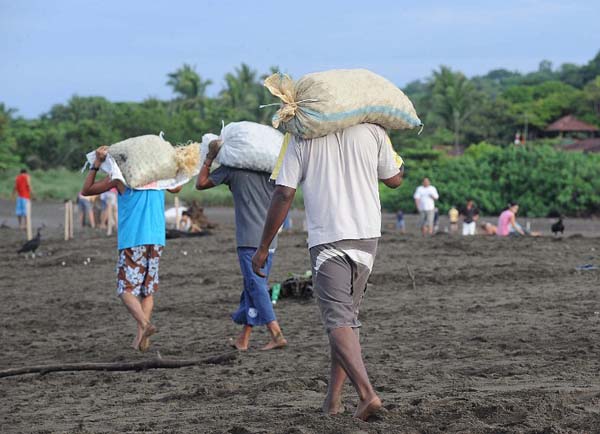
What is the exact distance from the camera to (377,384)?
685 centimetres

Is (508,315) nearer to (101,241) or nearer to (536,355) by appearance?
(536,355)

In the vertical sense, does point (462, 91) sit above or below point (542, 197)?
above

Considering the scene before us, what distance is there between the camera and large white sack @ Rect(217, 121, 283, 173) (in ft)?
29.1

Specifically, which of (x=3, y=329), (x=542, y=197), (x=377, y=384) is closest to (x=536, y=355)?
(x=377, y=384)

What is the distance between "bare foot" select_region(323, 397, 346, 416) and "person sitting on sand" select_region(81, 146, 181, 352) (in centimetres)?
379

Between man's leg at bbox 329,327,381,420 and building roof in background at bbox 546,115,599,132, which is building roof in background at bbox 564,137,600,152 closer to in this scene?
building roof in background at bbox 546,115,599,132

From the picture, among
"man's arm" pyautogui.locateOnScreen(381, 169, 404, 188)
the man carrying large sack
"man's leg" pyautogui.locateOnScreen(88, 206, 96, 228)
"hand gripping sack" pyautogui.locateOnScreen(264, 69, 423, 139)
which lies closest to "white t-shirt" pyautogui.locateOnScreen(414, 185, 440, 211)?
"man's leg" pyautogui.locateOnScreen(88, 206, 96, 228)

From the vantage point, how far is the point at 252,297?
902cm

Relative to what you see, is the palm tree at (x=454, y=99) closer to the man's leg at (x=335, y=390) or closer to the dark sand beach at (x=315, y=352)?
the dark sand beach at (x=315, y=352)

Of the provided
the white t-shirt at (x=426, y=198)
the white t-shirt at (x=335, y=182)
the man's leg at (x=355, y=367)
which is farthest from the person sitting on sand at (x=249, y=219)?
the white t-shirt at (x=426, y=198)

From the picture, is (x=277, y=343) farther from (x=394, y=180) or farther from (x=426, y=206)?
(x=426, y=206)

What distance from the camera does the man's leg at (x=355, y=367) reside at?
5348mm

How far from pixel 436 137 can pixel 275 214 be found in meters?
62.2

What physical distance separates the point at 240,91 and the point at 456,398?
2466 inches
